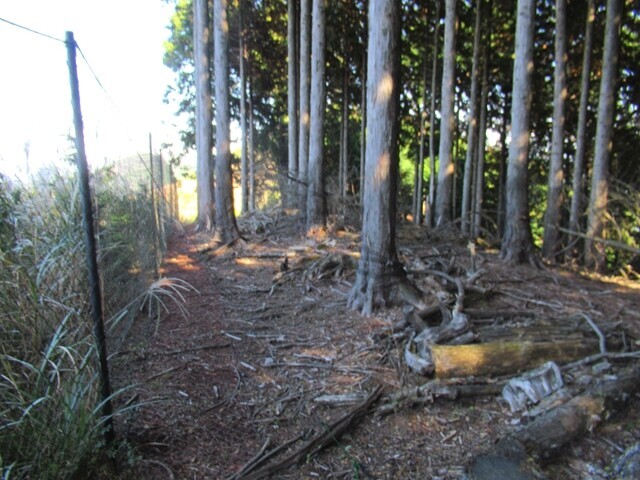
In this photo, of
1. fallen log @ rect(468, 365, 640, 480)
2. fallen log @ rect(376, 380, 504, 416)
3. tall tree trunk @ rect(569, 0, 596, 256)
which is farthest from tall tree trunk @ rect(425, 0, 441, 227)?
fallen log @ rect(468, 365, 640, 480)

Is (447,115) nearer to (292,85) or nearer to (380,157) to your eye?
(292,85)

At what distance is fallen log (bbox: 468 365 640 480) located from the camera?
8.34ft

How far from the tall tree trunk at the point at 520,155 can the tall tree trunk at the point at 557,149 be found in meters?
2.82

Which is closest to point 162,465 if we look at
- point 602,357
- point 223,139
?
point 602,357

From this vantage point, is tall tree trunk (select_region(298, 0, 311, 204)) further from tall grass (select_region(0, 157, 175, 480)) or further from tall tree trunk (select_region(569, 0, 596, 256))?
tall grass (select_region(0, 157, 175, 480))

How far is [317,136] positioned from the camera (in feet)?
32.9

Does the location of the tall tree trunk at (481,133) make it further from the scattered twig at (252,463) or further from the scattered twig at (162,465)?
the scattered twig at (162,465)

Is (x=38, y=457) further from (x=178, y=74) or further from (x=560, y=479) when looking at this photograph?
(x=178, y=74)

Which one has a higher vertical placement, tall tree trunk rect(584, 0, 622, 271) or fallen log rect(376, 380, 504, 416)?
tall tree trunk rect(584, 0, 622, 271)

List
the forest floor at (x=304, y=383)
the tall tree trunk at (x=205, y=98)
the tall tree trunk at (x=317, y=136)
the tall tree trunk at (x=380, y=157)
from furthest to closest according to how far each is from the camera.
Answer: the tall tree trunk at (x=205, y=98) < the tall tree trunk at (x=317, y=136) < the tall tree trunk at (x=380, y=157) < the forest floor at (x=304, y=383)

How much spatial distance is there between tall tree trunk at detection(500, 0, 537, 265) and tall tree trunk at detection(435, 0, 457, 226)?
115 inches

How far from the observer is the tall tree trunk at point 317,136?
32.1 ft

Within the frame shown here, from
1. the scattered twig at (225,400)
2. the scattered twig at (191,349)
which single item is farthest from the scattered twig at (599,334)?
the scattered twig at (191,349)

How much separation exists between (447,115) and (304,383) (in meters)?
9.33
